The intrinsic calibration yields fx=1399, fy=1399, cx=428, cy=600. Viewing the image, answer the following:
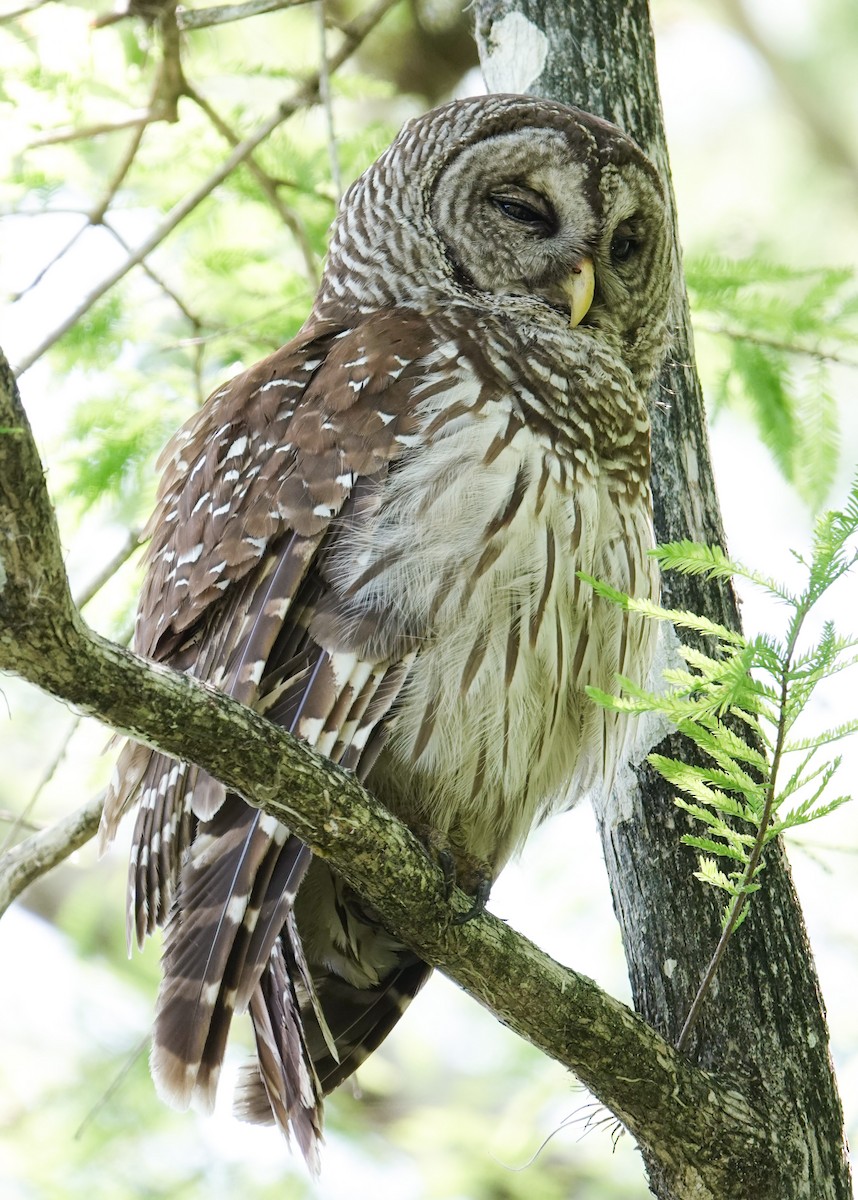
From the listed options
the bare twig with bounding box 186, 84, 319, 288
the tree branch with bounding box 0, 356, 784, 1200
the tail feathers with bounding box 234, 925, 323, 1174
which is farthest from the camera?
the bare twig with bounding box 186, 84, 319, 288

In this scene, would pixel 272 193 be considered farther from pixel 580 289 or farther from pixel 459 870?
pixel 459 870

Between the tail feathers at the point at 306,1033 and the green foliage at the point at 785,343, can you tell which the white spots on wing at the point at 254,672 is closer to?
the tail feathers at the point at 306,1033

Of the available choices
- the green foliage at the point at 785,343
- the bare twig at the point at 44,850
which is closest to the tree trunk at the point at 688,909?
the green foliage at the point at 785,343

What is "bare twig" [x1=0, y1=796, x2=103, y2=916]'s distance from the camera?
315 cm

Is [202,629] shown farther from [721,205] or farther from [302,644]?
[721,205]

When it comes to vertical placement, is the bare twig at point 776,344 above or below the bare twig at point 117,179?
above

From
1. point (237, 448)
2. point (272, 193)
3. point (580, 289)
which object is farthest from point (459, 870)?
point (272, 193)

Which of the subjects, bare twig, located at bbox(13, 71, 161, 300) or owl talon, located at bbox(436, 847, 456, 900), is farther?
bare twig, located at bbox(13, 71, 161, 300)

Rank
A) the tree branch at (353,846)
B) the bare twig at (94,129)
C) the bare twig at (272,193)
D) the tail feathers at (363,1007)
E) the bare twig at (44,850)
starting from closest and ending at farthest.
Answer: the tree branch at (353,846), the bare twig at (44,850), the tail feathers at (363,1007), the bare twig at (94,129), the bare twig at (272,193)

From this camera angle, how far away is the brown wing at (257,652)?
8.96ft

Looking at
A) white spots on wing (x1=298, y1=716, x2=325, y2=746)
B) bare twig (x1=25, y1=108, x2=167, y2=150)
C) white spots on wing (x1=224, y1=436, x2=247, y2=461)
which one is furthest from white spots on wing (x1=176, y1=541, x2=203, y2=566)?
bare twig (x1=25, y1=108, x2=167, y2=150)

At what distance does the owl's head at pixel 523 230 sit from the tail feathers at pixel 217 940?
145cm

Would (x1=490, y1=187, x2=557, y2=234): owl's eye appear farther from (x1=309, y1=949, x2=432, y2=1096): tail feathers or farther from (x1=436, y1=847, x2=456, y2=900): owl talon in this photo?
(x1=309, y1=949, x2=432, y2=1096): tail feathers

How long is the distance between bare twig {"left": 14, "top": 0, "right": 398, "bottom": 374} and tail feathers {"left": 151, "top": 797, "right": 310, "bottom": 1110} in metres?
1.14
